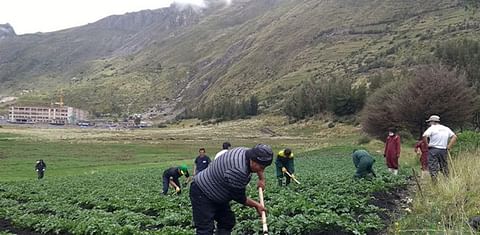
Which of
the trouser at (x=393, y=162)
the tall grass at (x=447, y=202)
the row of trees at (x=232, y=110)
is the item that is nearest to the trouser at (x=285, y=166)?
the trouser at (x=393, y=162)

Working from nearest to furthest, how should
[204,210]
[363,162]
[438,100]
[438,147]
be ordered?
[204,210], [438,147], [363,162], [438,100]

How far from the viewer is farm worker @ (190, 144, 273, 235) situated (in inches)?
313

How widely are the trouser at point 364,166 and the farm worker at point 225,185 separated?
1108 centimetres

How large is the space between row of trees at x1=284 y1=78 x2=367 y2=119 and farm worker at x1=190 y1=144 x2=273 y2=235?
81748 mm

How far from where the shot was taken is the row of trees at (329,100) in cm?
9056

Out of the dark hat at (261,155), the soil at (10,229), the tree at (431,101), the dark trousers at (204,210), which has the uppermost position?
the tree at (431,101)

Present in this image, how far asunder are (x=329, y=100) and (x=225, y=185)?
299 ft

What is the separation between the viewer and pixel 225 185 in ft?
26.9

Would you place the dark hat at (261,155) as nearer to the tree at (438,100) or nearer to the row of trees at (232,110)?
the tree at (438,100)

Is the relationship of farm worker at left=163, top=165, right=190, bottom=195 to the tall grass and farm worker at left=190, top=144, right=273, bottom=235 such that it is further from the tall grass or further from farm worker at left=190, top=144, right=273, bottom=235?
farm worker at left=190, top=144, right=273, bottom=235

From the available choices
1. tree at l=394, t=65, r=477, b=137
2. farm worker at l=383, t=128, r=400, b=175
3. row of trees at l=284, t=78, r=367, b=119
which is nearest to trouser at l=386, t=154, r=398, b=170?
farm worker at l=383, t=128, r=400, b=175

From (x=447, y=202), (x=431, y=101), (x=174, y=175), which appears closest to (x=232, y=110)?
(x=431, y=101)

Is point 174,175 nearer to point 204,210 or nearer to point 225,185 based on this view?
point 204,210

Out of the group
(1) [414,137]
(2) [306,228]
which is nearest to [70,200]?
(2) [306,228]
